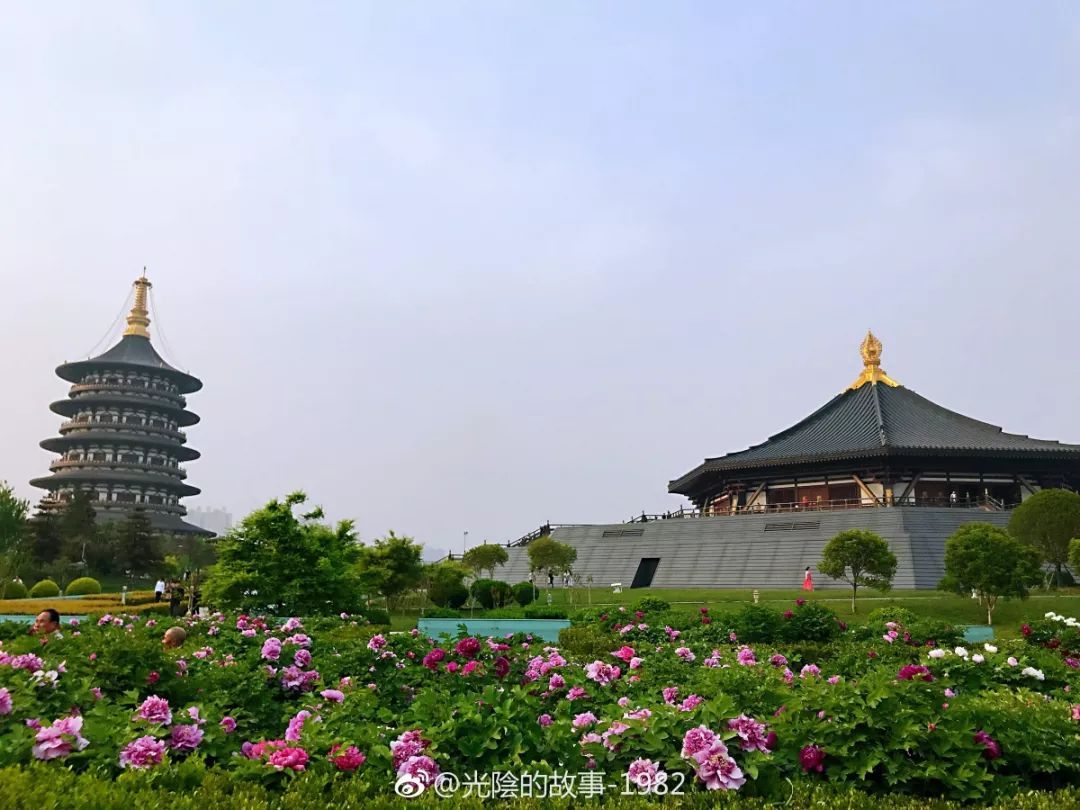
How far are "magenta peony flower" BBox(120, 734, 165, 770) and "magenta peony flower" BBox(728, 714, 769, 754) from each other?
10.1ft

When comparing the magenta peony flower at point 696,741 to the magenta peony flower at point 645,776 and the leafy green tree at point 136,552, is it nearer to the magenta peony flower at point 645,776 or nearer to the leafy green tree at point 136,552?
the magenta peony flower at point 645,776

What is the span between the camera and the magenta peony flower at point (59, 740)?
4012 mm

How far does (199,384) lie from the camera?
219 feet

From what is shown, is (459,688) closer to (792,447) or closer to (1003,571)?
(1003,571)

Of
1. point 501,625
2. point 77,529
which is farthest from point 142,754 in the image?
point 77,529

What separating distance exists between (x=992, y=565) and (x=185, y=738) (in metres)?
20.9

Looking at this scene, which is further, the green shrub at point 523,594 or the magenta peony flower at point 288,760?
the green shrub at point 523,594

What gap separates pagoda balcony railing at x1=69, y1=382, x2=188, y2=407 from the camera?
198 ft

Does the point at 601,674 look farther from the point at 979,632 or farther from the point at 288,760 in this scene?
the point at 979,632

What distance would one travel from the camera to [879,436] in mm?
41719

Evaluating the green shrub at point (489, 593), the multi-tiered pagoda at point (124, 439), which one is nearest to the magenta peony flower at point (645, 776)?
the green shrub at point (489, 593)

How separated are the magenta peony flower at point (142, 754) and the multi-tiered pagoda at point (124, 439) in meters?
59.9

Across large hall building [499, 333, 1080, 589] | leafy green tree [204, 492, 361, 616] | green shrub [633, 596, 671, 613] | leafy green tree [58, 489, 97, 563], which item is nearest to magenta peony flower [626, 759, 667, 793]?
green shrub [633, 596, 671, 613]

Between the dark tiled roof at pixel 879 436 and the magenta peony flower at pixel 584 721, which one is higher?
the dark tiled roof at pixel 879 436
